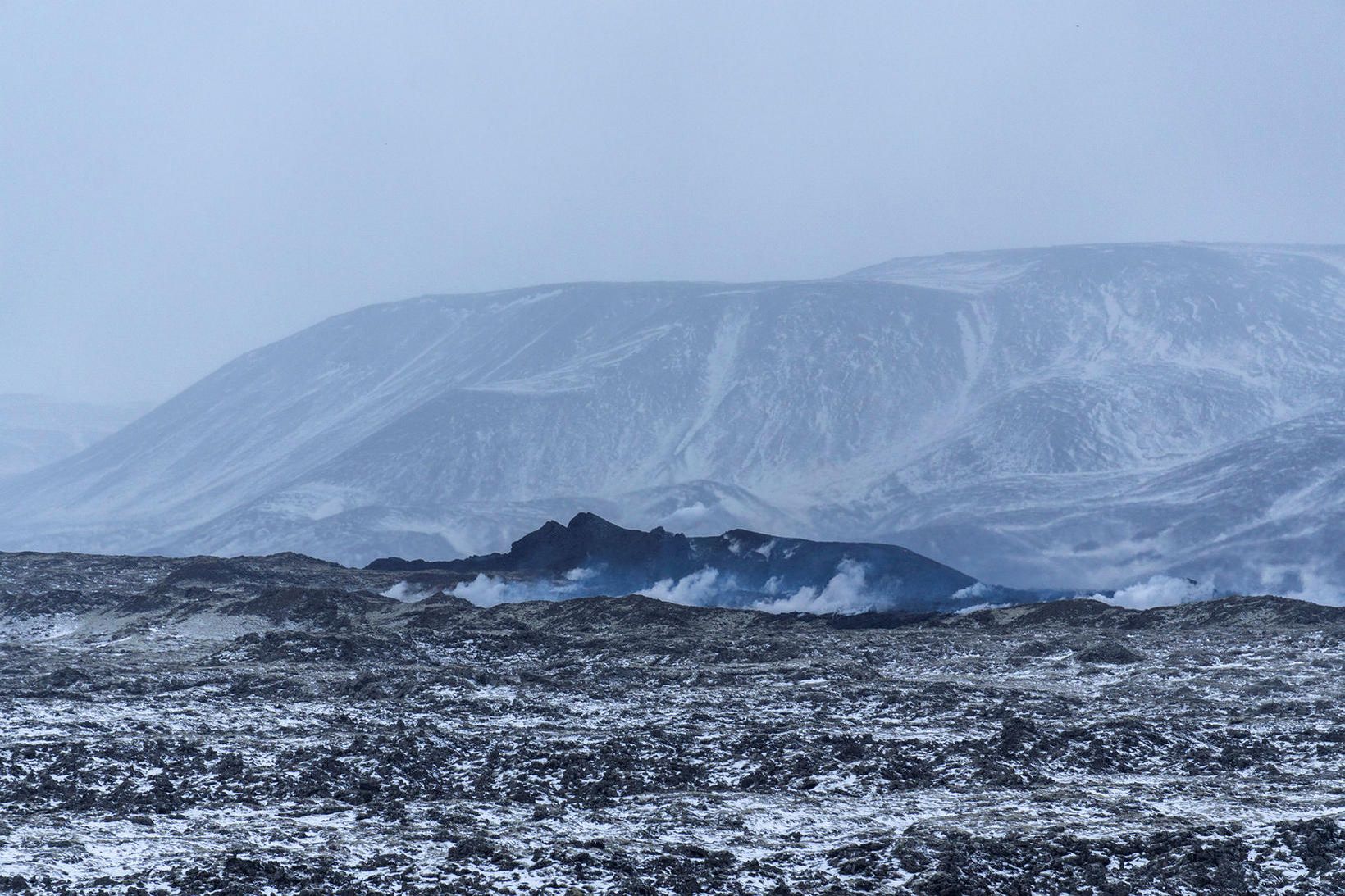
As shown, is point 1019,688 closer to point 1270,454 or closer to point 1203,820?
point 1203,820

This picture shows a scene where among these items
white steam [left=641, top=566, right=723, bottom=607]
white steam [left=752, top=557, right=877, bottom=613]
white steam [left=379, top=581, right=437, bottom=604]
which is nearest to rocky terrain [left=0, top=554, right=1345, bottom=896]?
white steam [left=379, top=581, right=437, bottom=604]

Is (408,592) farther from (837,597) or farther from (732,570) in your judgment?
(837,597)

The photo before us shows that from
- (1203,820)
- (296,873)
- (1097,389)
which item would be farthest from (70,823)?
(1097,389)

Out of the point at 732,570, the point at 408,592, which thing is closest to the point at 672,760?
the point at 408,592

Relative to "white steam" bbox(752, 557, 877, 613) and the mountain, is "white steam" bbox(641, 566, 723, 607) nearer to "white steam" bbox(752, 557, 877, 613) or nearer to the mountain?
the mountain

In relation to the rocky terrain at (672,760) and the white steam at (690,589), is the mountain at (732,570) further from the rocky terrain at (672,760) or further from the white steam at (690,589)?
the rocky terrain at (672,760)

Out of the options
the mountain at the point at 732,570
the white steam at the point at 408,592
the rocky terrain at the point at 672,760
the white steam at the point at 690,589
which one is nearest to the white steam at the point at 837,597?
the mountain at the point at 732,570
